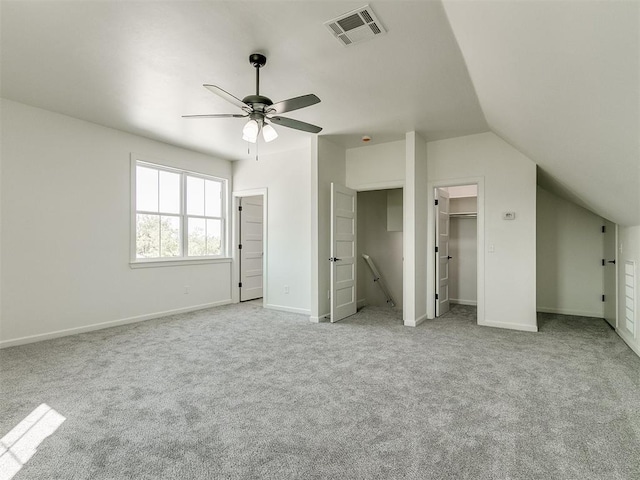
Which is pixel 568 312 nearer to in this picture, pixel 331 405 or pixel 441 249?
pixel 441 249

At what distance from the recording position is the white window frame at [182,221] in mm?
4730

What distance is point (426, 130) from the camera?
441cm

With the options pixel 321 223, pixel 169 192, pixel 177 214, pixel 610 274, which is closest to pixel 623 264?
pixel 610 274

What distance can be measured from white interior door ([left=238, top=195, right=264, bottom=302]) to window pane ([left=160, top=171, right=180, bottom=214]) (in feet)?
4.10

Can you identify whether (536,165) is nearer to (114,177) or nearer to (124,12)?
(124,12)

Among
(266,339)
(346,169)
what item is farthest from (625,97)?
(346,169)

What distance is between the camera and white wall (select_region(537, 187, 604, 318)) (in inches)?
195

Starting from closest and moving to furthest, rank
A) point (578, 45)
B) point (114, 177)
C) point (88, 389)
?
point (578, 45) → point (88, 389) → point (114, 177)

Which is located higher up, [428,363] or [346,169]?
[346,169]

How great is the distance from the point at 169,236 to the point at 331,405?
4134 mm

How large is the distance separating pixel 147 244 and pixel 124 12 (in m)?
3.48

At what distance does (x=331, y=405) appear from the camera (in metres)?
2.28

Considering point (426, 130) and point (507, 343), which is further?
point (426, 130)

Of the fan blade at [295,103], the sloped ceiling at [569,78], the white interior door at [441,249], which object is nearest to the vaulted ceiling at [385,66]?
the sloped ceiling at [569,78]
